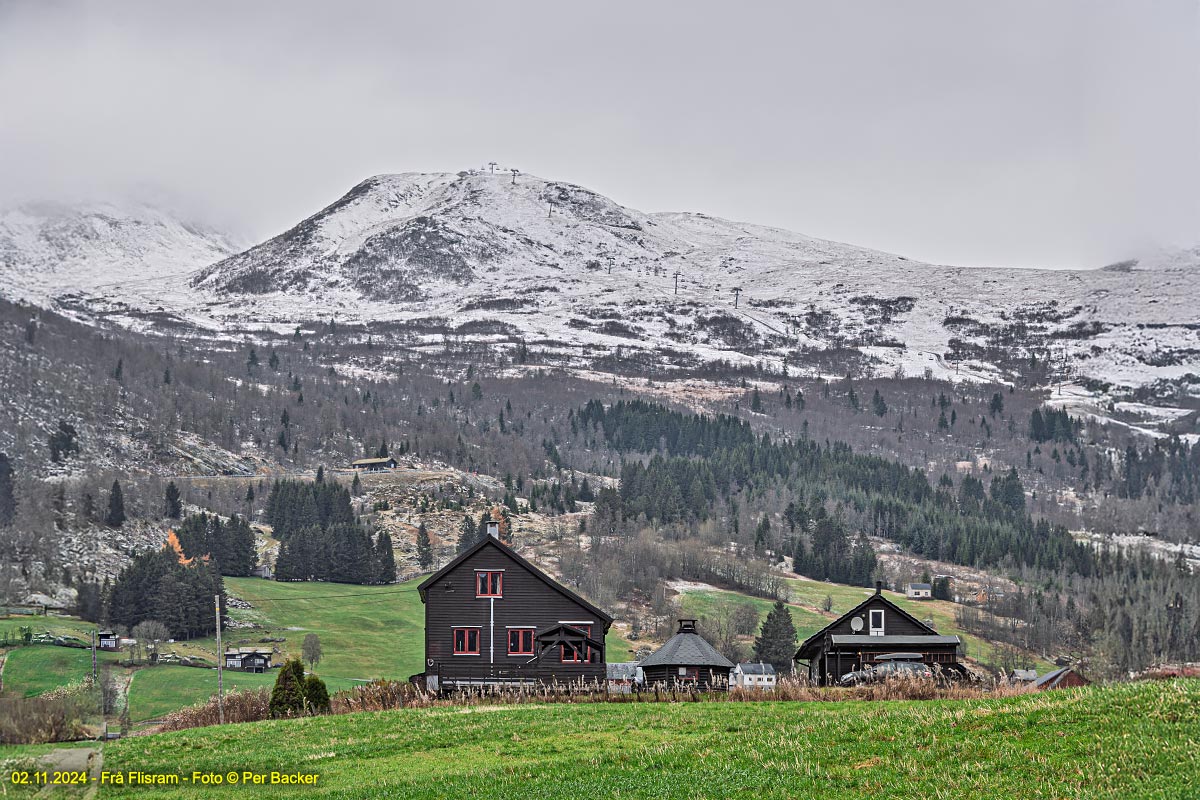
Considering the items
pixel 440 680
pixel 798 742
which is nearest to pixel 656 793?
pixel 798 742

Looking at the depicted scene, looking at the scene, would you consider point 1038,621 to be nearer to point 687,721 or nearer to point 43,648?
point 43,648

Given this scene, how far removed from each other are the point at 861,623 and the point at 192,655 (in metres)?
82.7

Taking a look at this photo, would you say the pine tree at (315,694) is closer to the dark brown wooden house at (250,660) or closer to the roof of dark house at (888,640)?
the roof of dark house at (888,640)

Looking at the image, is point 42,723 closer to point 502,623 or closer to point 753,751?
point 502,623

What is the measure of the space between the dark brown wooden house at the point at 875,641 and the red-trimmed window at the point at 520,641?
15.2 meters

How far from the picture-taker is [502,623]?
212ft

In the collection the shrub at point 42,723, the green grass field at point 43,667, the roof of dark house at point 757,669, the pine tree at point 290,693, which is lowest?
the roof of dark house at point 757,669

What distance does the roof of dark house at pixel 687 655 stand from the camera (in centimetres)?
6719

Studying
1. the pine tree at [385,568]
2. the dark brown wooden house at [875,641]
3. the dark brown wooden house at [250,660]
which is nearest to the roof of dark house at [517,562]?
the dark brown wooden house at [875,641]

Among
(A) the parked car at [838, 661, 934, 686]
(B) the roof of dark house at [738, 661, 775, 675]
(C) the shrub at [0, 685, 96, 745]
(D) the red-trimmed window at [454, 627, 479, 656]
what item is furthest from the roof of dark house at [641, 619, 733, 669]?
(B) the roof of dark house at [738, 661, 775, 675]

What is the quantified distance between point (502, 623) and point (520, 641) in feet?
4.15

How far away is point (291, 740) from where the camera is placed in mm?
33656

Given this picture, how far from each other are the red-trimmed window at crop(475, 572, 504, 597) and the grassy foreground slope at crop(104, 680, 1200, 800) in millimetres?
28140

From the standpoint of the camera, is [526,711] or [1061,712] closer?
[1061,712]
